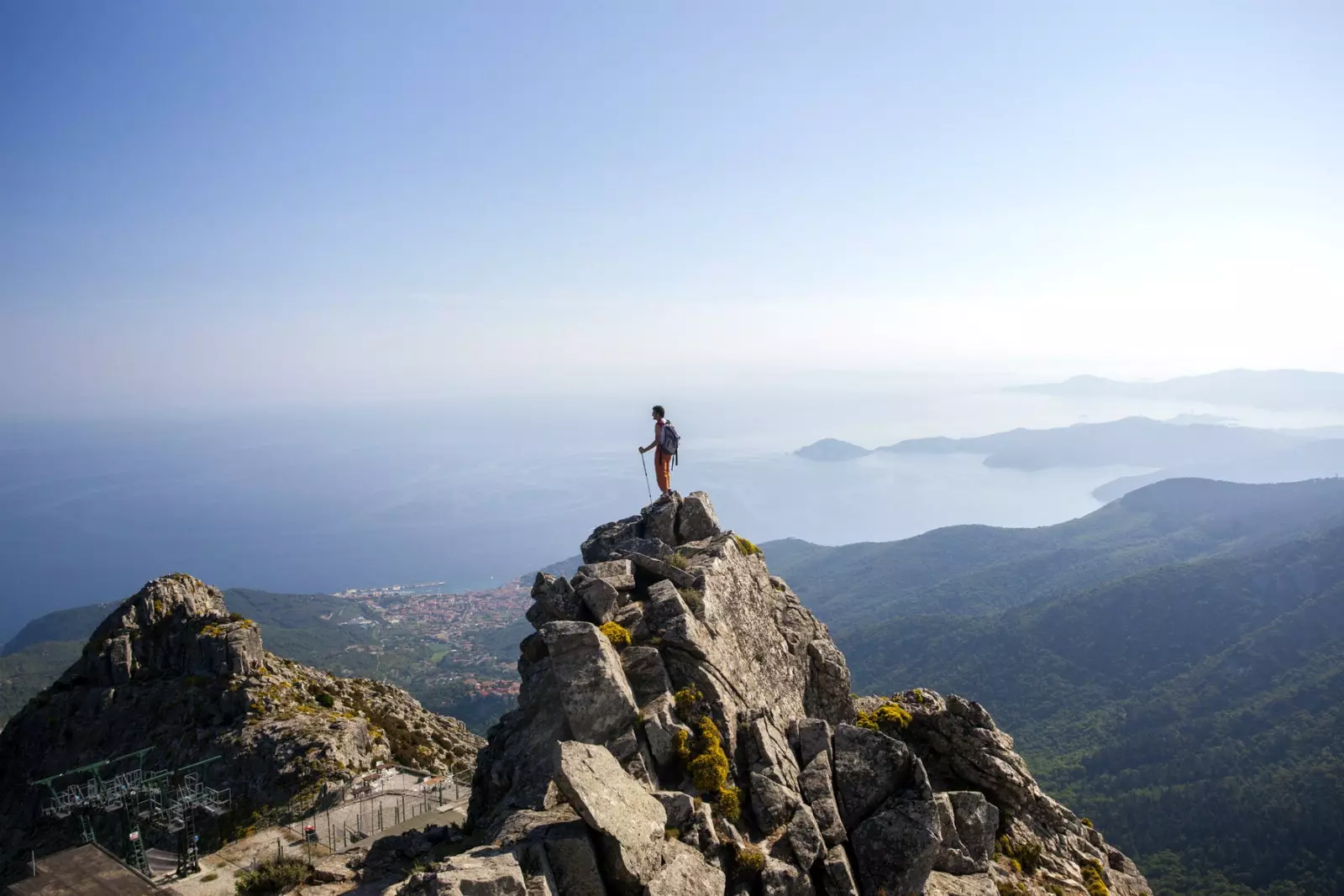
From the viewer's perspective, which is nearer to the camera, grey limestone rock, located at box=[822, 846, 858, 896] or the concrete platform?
grey limestone rock, located at box=[822, 846, 858, 896]

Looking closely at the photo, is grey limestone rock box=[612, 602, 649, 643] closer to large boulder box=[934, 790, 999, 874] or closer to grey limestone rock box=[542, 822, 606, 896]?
grey limestone rock box=[542, 822, 606, 896]

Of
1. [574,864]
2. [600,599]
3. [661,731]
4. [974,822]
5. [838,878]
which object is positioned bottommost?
[974,822]

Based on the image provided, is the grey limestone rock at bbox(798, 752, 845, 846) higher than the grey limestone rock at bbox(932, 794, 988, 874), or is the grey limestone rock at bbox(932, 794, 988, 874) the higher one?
the grey limestone rock at bbox(798, 752, 845, 846)

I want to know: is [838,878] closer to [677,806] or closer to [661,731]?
[677,806]

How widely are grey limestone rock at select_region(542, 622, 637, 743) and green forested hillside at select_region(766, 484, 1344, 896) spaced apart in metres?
106

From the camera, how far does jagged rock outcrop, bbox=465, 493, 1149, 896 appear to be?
41.3 feet

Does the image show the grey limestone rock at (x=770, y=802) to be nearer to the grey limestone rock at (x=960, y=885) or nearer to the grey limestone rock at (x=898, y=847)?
the grey limestone rock at (x=898, y=847)

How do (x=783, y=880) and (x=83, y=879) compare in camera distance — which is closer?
(x=783, y=880)

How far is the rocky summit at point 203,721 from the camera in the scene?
1398 inches

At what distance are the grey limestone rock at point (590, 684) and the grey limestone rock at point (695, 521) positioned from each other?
996 centimetres

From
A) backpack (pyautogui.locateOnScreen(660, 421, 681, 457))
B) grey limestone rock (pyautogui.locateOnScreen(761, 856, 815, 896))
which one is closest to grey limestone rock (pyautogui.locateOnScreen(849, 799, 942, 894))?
grey limestone rock (pyautogui.locateOnScreen(761, 856, 815, 896))

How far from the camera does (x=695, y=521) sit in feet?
88.9

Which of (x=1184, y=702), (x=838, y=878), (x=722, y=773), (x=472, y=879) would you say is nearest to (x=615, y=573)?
(x=722, y=773)

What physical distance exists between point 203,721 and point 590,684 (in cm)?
3672
